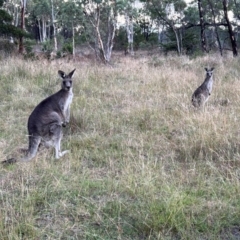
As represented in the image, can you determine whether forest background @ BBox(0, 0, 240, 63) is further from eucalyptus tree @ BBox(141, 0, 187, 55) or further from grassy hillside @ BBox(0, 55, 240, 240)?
grassy hillside @ BBox(0, 55, 240, 240)

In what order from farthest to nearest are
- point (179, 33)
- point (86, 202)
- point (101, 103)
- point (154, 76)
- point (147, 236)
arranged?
point (179, 33) < point (154, 76) < point (101, 103) < point (86, 202) < point (147, 236)

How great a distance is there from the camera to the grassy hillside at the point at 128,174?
112 inches

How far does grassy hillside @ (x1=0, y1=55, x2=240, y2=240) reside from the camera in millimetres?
2836

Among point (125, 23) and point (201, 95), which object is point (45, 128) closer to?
point (201, 95)

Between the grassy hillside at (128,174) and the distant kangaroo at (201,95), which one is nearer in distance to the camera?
the grassy hillside at (128,174)

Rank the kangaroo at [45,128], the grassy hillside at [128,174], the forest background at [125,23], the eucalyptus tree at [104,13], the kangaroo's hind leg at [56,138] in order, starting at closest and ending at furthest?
1. the grassy hillside at [128,174]
2. the kangaroo at [45,128]
3. the kangaroo's hind leg at [56,138]
4. the forest background at [125,23]
5. the eucalyptus tree at [104,13]

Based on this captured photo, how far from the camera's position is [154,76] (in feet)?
33.1

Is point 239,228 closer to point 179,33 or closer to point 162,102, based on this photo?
point 162,102

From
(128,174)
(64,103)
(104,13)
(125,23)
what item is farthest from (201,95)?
(125,23)

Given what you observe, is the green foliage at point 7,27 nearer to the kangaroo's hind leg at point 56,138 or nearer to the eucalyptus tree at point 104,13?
the eucalyptus tree at point 104,13

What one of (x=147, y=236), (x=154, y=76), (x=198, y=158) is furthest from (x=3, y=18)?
(x=147, y=236)

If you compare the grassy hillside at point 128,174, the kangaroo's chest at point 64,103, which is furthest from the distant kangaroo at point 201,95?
the kangaroo's chest at point 64,103

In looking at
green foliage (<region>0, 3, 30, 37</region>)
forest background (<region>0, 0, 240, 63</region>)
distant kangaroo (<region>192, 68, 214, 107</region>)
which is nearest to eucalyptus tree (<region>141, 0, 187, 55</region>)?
forest background (<region>0, 0, 240, 63</region>)

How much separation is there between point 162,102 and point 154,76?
2.79 meters
